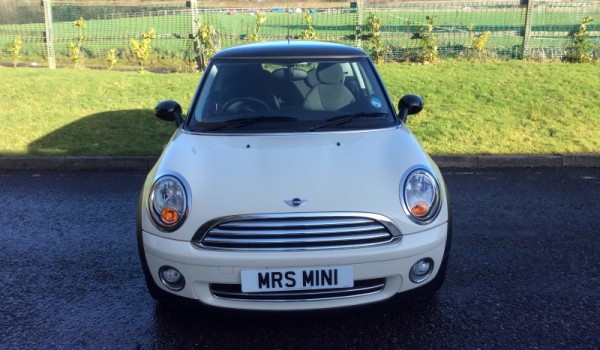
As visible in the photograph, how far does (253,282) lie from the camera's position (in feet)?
9.09

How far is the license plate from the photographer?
2764 millimetres

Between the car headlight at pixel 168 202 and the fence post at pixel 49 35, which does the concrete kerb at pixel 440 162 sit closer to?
the car headlight at pixel 168 202

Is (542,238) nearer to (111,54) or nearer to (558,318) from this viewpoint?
(558,318)

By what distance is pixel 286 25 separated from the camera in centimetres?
1222

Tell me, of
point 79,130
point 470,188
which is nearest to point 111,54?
point 79,130

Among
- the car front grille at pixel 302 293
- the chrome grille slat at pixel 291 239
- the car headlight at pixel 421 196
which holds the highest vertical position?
the car headlight at pixel 421 196

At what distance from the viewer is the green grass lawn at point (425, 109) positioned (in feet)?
23.5

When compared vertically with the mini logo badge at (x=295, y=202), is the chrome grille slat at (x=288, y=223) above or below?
below

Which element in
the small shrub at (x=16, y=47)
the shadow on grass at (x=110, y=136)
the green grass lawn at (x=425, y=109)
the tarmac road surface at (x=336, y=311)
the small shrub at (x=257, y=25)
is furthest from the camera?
the small shrub at (x=16, y=47)

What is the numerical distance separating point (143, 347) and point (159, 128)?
16.9 ft

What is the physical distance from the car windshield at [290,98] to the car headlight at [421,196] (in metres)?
0.71

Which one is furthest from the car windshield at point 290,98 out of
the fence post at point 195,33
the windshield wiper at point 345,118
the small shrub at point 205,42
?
the fence post at point 195,33

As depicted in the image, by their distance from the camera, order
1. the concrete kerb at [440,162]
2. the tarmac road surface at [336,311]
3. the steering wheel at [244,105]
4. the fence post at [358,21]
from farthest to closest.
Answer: the fence post at [358,21]
the concrete kerb at [440,162]
the steering wheel at [244,105]
the tarmac road surface at [336,311]

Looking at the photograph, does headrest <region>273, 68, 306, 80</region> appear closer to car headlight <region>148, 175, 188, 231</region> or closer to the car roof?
the car roof
